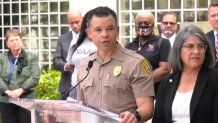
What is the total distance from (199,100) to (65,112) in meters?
1.09

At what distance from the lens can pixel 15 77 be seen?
8.18 m

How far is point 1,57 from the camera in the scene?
826 cm

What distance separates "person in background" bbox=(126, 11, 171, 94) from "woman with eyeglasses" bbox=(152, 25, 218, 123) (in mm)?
1572

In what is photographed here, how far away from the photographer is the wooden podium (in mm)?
3602

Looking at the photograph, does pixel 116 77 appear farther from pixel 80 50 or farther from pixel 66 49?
pixel 66 49

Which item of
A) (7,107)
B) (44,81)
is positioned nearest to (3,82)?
(7,107)

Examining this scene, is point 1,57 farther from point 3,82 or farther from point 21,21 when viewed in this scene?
point 21,21

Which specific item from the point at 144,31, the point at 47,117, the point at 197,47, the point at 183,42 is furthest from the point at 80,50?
the point at 47,117

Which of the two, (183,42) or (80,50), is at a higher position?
(183,42)

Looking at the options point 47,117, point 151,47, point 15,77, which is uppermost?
point 151,47

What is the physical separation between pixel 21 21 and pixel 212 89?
830 centimetres

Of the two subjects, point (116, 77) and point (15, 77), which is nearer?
point (116, 77)

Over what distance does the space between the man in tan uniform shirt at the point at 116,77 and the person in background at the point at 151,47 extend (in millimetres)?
2001

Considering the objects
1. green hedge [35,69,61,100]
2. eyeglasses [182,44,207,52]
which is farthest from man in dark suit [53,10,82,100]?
green hedge [35,69,61,100]
